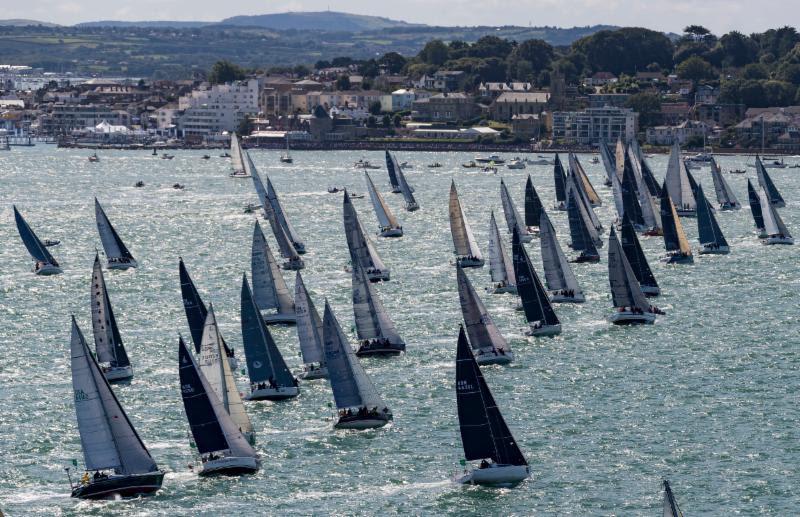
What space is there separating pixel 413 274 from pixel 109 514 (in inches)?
1471

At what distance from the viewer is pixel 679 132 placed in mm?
189250

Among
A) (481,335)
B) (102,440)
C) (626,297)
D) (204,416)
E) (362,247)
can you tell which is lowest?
(362,247)

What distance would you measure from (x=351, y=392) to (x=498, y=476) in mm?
6246

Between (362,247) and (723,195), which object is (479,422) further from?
(723,195)

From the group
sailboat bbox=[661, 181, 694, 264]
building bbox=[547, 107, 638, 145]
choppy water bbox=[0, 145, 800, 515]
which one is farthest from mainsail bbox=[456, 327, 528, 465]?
building bbox=[547, 107, 638, 145]

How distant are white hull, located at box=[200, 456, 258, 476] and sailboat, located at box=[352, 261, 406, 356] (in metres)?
13.4

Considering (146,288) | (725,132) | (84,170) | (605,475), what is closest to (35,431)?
(605,475)

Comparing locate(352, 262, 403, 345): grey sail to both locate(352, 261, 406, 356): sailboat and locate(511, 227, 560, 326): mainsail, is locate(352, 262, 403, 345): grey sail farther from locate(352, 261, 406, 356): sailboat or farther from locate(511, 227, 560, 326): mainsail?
locate(511, 227, 560, 326): mainsail

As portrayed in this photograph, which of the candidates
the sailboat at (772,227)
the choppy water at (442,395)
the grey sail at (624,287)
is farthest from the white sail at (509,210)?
the grey sail at (624,287)

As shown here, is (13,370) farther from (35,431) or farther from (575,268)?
(575,268)

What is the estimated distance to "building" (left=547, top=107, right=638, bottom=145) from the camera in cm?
19238

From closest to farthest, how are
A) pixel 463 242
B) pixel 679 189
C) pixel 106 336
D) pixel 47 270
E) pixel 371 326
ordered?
pixel 106 336 → pixel 371 326 → pixel 463 242 → pixel 47 270 → pixel 679 189

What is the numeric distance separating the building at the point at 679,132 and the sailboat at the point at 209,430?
152 metres

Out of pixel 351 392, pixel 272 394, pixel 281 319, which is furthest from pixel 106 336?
pixel 351 392
